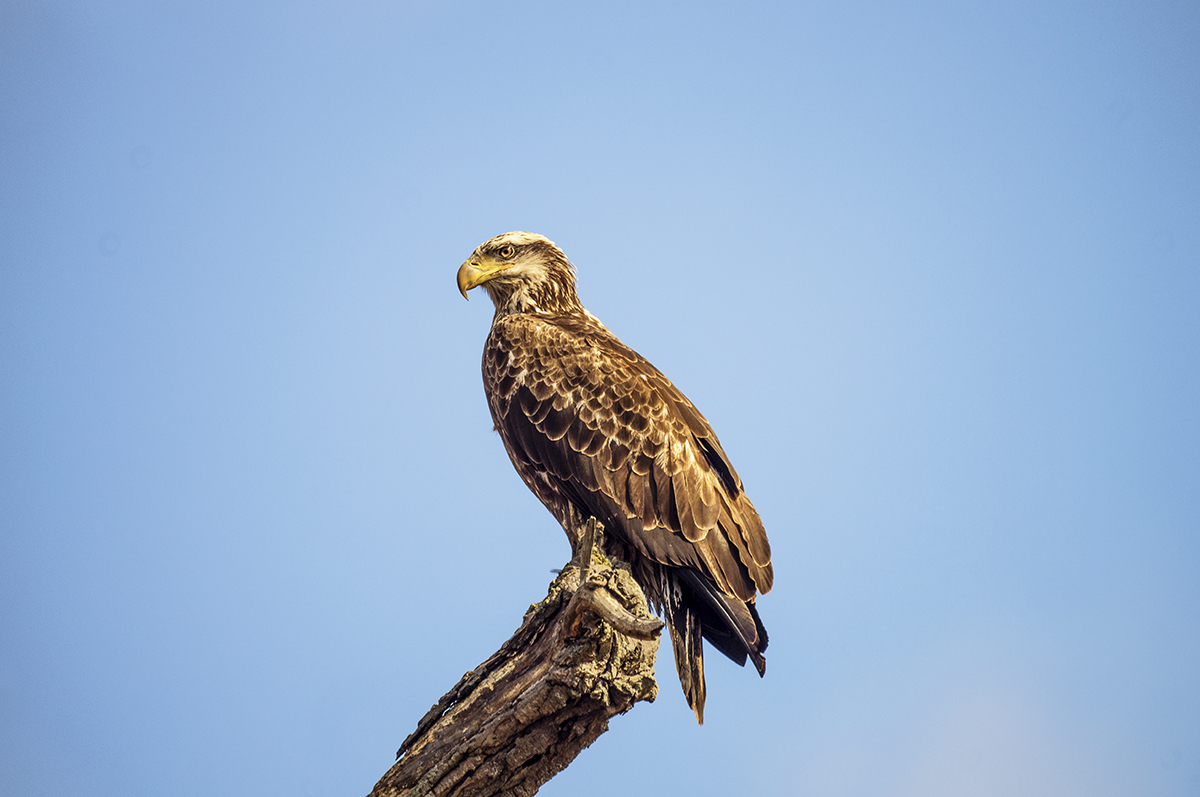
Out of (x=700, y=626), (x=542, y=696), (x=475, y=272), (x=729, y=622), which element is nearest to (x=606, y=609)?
(x=542, y=696)

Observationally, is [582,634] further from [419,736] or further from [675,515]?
[675,515]

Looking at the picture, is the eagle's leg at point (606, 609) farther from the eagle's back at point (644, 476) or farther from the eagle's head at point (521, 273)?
the eagle's head at point (521, 273)

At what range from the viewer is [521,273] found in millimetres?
5949

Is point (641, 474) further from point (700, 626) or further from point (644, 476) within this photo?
point (700, 626)

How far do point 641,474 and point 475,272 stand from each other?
1872 mm

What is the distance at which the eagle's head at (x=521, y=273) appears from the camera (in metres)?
5.90

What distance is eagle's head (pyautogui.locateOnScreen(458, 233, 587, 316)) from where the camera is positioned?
A: 590 cm

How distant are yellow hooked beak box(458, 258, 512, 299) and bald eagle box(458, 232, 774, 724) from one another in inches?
19.1

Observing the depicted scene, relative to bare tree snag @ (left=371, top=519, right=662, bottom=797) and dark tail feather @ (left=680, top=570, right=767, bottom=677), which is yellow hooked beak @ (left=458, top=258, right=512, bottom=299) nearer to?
dark tail feather @ (left=680, top=570, right=767, bottom=677)

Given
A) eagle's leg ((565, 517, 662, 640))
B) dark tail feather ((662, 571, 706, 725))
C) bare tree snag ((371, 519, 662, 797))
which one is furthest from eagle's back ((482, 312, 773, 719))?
eagle's leg ((565, 517, 662, 640))

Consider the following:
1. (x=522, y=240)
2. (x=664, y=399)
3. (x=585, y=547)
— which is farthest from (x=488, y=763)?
(x=522, y=240)

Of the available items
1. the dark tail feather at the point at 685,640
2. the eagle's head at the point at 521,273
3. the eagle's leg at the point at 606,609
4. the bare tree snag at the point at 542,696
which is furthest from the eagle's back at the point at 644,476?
the eagle's leg at the point at 606,609

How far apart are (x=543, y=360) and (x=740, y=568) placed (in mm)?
1627

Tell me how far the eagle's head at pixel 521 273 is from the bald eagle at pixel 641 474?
18.6 inches
